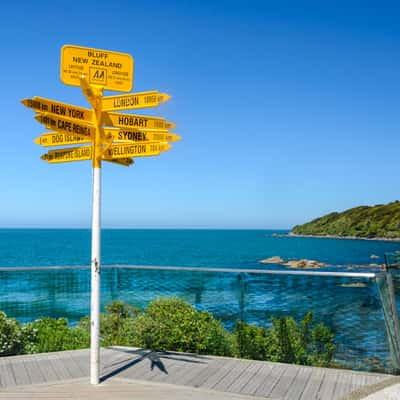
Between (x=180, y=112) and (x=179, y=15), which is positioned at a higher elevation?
(x=179, y=15)

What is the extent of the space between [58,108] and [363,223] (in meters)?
116

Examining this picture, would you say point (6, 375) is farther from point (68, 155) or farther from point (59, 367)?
point (68, 155)

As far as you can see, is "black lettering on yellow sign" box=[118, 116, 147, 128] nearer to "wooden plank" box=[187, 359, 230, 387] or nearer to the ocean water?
"wooden plank" box=[187, 359, 230, 387]

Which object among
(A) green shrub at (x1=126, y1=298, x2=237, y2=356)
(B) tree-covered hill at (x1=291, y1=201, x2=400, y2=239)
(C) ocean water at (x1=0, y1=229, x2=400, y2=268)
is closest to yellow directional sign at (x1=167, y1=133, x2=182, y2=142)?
(A) green shrub at (x1=126, y1=298, x2=237, y2=356)

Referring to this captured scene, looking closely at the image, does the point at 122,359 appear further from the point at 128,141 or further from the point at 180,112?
the point at 180,112

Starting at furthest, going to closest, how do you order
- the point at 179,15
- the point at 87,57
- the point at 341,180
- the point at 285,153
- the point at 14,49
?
the point at 341,180 < the point at 285,153 < the point at 179,15 < the point at 14,49 < the point at 87,57

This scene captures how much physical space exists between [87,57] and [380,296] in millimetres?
3432

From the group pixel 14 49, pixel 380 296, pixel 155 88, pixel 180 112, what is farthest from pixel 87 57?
pixel 14 49

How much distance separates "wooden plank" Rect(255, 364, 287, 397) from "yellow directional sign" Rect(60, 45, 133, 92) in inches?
109

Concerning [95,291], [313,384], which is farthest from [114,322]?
[313,384]

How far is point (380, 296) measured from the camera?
15.5 feet

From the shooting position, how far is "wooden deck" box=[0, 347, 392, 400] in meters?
4.04

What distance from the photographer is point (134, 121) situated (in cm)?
441

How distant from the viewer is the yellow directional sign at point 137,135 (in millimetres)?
4316
